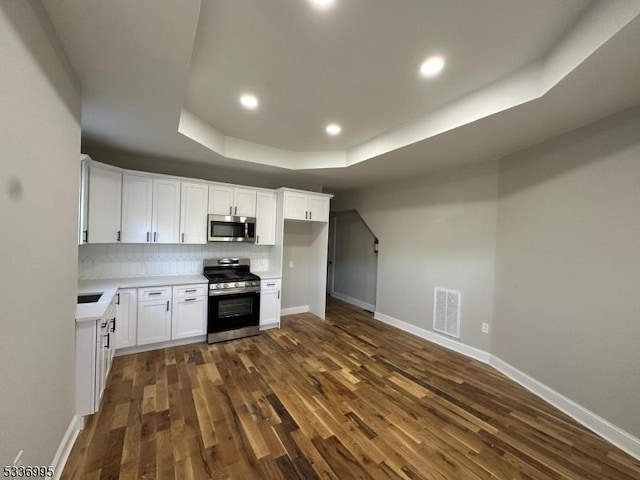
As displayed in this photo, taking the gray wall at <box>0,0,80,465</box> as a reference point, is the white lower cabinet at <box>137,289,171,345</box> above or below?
below

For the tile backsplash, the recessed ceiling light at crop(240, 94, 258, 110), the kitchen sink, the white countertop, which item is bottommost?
the kitchen sink

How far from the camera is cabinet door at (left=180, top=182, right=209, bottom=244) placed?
3.81m

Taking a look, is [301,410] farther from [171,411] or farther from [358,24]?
[358,24]

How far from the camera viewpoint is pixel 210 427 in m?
2.12

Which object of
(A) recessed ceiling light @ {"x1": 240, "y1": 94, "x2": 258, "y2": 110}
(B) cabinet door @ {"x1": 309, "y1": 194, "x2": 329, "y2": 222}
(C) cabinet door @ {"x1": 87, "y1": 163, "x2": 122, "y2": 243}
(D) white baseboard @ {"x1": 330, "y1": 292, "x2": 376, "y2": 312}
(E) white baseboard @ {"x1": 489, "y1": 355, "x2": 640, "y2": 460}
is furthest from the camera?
(D) white baseboard @ {"x1": 330, "y1": 292, "x2": 376, "y2": 312}

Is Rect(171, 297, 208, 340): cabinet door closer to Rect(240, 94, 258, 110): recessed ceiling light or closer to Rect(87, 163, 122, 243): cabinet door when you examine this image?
Rect(87, 163, 122, 243): cabinet door

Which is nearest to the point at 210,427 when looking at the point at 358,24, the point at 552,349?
the point at 358,24

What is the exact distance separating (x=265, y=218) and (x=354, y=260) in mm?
2743

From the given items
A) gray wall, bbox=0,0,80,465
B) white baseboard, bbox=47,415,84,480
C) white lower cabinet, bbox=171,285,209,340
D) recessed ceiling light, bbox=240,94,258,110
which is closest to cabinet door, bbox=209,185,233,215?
white lower cabinet, bbox=171,285,209,340

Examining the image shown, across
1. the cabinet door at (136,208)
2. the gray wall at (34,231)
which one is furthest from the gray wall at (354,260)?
the gray wall at (34,231)

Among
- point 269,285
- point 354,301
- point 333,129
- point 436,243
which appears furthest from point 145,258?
point 436,243

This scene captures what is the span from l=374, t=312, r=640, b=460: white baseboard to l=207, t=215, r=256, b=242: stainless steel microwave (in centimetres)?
333

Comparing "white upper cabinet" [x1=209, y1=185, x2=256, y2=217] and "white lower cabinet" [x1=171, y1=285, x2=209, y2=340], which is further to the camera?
"white upper cabinet" [x1=209, y1=185, x2=256, y2=217]

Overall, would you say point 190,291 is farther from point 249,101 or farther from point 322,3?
point 322,3
